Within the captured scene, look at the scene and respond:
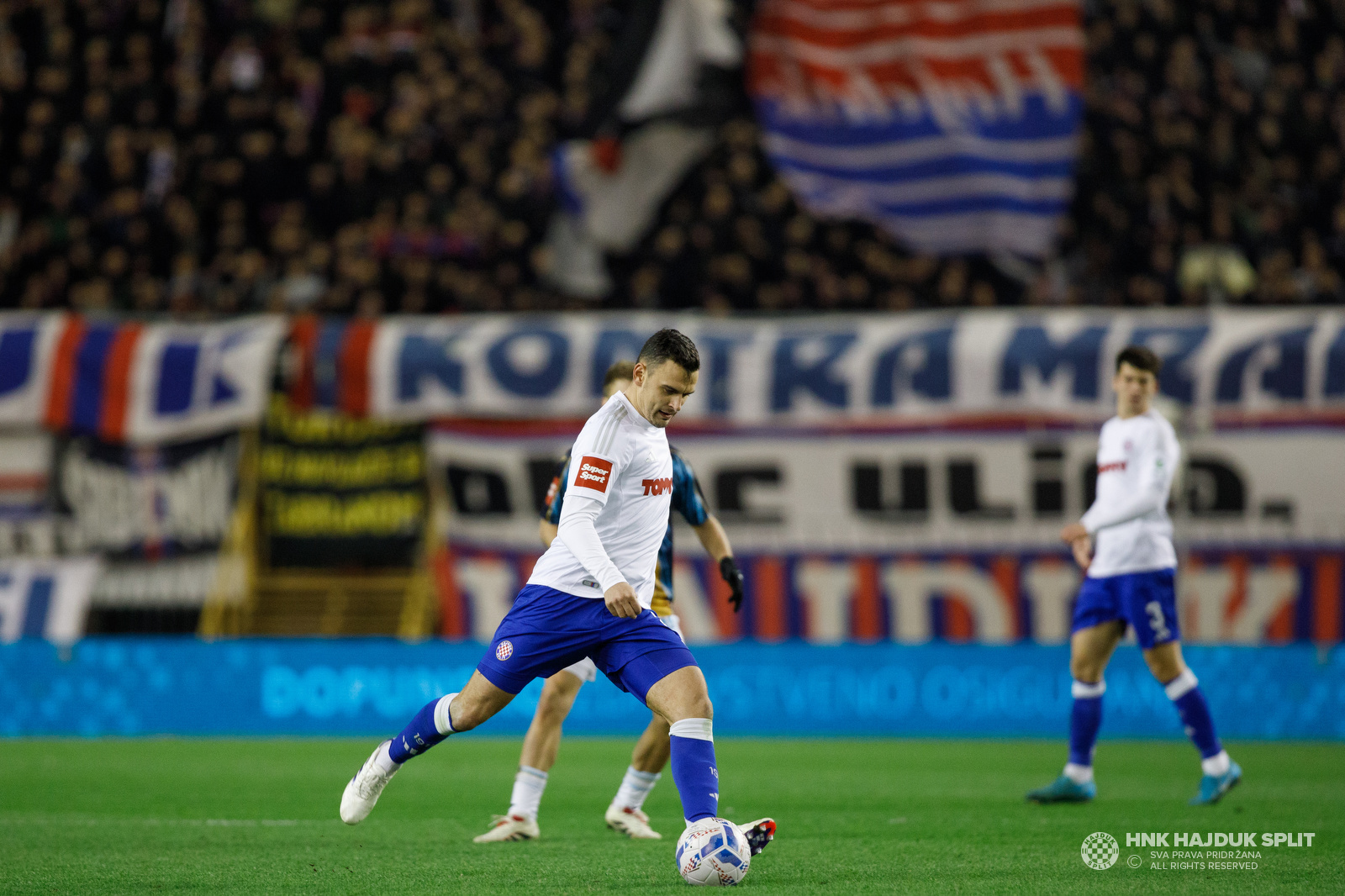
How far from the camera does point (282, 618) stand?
17453 mm

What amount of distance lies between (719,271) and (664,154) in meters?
1.94

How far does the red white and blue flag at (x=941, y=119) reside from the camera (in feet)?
55.6

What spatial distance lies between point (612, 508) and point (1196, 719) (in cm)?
409

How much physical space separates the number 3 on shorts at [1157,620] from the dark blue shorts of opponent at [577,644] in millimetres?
3512

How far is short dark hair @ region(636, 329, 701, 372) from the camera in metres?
5.72

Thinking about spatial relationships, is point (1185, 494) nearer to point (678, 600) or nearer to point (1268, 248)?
point (1268, 248)

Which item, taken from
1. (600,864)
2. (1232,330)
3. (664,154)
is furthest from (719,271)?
(600,864)

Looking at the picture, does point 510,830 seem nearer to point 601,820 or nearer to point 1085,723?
point 601,820

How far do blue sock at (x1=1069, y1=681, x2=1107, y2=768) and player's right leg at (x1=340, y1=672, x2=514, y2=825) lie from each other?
11.9 ft

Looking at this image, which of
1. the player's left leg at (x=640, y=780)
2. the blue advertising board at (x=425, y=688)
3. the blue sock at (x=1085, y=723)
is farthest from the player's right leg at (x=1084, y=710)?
the blue advertising board at (x=425, y=688)

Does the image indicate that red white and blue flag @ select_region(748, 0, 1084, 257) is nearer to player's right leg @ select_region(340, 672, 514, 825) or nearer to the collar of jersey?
the collar of jersey

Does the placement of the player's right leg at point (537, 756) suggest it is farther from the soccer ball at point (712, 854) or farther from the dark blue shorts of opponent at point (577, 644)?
the soccer ball at point (712, 854)

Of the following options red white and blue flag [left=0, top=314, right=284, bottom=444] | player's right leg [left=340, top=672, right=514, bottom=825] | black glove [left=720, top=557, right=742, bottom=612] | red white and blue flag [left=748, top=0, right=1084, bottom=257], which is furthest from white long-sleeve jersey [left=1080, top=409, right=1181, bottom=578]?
red white and blue flag [left=0, top=314, right=284, bottom=444]

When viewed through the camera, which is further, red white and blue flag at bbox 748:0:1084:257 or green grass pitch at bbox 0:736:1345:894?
red white and blue flag at bbox 748:0:1084:257
